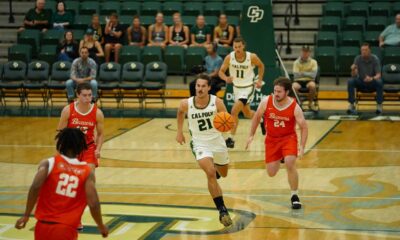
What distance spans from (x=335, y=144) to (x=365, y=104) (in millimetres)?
5698

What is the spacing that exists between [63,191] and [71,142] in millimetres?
409

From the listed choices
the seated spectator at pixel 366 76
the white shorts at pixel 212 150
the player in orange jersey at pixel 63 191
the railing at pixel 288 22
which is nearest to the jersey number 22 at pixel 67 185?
the player in orange jersey at pixel 63 191

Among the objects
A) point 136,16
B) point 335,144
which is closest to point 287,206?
point 335,144

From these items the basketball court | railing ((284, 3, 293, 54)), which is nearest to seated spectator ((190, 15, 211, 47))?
railing ((284, 3, 293, 54))

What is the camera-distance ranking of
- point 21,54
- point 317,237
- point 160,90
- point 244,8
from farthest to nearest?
point 21,54
point 160,90
point 244,8
point 317,237

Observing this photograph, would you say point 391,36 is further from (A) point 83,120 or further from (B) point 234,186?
(A) point 83,120

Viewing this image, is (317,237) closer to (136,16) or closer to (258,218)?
(258,218)

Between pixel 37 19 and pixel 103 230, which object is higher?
pixel 37 19

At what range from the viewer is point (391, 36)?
71.7 ft

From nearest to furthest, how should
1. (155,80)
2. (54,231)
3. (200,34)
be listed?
(54,231) < (155,80) < (200,34)

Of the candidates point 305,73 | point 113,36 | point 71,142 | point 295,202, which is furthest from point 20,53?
point 71,142

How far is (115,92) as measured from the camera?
2202cm

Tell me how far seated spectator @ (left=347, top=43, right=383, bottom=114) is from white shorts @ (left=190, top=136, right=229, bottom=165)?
10001 millimetres

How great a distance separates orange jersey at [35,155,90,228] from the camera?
7.07 meters
